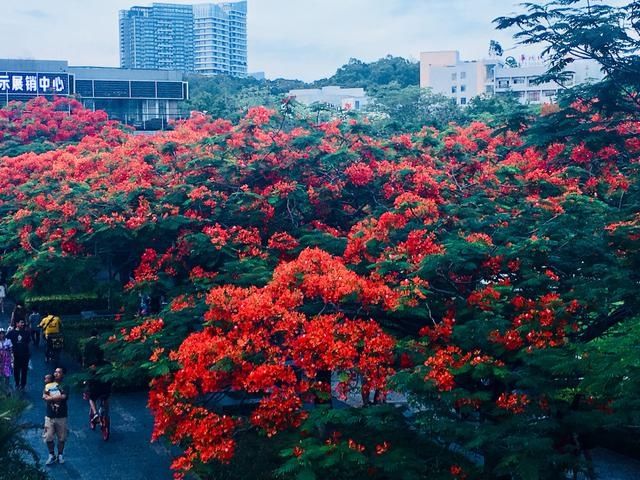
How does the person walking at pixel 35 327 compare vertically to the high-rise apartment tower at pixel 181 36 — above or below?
below

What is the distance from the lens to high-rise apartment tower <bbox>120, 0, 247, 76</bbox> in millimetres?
173750

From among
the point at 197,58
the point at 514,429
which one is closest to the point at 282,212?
the point at 514,429

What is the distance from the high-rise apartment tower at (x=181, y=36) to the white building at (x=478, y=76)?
9443 cm

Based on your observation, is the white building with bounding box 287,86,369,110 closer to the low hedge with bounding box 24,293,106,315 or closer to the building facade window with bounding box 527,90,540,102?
the building facade window with bounding box 527,90,540,102

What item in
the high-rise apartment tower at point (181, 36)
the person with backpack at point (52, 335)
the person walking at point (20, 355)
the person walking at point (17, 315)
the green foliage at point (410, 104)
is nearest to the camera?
the person walking at point (20, 355)

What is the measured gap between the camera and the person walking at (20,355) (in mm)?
15734

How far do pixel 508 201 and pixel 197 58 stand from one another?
165238mm

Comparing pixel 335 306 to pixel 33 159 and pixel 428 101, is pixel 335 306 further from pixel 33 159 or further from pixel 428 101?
pixel 428 101

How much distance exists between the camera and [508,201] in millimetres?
14438

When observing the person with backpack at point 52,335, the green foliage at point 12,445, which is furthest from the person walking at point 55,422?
the person with backpack at point 52,335

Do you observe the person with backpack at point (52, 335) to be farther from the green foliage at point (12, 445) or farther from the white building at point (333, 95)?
the white building at point (333, 95)

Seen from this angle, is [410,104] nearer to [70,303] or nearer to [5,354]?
[70,303]

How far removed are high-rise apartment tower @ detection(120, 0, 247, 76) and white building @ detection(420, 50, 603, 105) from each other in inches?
3718

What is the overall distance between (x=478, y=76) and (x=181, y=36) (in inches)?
4273
